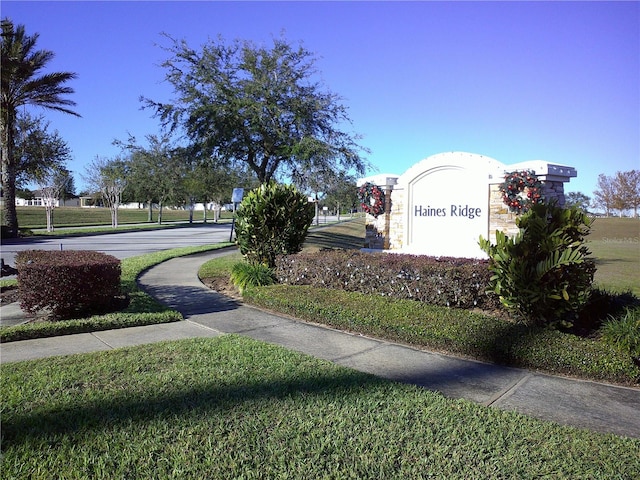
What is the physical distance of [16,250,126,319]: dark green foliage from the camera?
6.18 metres

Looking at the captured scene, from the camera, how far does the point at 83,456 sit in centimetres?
282

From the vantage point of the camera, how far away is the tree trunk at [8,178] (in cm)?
2350

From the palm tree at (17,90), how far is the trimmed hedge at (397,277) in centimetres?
2090

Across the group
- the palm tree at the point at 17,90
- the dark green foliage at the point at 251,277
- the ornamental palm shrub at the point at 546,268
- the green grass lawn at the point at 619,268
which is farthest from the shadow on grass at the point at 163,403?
the palm tree at the point at 17,90

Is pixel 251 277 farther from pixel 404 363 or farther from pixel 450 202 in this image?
pixel 450 202

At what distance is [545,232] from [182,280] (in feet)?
25.5

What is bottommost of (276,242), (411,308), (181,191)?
(411,308)

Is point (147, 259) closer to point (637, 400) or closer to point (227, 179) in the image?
point (637, 400)

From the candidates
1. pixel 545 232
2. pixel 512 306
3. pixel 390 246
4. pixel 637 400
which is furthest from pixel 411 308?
pixel 390 246

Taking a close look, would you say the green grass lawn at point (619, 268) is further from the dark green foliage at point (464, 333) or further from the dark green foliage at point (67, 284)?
the dark green foliage at point (67, 284)

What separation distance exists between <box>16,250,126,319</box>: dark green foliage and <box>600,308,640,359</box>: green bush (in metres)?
6.31

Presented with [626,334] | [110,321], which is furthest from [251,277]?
[626,334]

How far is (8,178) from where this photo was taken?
24047 mm

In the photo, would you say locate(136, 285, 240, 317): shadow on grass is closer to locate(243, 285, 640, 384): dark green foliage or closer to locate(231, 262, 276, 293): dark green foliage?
locate(231, 262, 276, 293): dark green foliage
